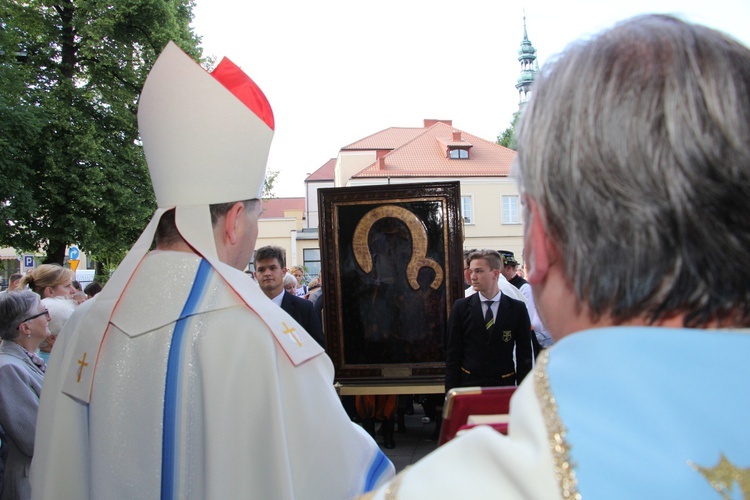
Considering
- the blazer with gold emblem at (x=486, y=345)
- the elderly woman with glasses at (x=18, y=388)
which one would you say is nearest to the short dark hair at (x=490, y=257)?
the blazer with gold emblem at (x=486, y=345)

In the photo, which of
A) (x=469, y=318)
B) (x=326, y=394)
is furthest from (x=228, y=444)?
(x=469, y=318)

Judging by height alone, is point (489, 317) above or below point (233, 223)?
below

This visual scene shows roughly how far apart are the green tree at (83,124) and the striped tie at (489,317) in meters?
15.0

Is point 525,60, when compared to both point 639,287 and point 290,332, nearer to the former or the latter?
point 290,332

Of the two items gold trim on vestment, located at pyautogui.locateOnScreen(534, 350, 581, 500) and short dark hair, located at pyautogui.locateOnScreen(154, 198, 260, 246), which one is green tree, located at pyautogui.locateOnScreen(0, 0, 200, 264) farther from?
gold trim on vestment, located at pyautogui.locateOnScreen(534, 350, 581, 500)

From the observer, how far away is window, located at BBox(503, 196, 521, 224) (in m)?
38.2

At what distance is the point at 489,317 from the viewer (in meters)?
5.63

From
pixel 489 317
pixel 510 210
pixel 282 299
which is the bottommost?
pixel 489 317

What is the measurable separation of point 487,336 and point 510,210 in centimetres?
3370

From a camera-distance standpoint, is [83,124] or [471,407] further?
[83,124]

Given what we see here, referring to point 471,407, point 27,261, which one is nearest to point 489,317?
point 471,407

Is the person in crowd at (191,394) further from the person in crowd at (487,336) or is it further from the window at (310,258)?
the window at (310,258)

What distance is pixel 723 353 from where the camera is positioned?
82 centimetres

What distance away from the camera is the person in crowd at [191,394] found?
6.23 feet
